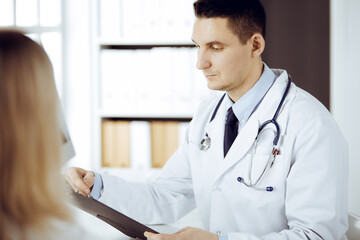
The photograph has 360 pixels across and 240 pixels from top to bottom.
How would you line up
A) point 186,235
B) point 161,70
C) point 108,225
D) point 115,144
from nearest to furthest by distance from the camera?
point 186,235 < point 108,225 < point 161,70 < point 115,144

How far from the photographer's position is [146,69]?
2.32m

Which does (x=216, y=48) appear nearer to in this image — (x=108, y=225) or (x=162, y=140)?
(x=108, y=225)

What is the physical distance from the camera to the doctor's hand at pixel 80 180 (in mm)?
1270

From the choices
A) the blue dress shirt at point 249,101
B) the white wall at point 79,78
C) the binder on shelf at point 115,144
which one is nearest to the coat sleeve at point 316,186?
the blue dress shirt at point 249,101

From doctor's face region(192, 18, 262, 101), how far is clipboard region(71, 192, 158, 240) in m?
0.56

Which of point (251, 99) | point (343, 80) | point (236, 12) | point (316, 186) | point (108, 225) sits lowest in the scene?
point (108, 225)

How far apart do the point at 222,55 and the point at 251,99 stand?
0.18m

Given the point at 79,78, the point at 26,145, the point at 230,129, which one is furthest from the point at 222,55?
the point at 79,78

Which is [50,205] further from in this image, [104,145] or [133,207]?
[104,145]

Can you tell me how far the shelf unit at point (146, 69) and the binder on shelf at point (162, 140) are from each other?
36mm

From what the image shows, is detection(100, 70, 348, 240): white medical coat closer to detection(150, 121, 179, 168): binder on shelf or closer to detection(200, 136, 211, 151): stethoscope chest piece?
detection(200, 136, 211, 151): stethoscope chest piece

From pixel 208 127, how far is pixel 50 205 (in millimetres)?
837

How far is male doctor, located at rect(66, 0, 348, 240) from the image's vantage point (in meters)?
1.10

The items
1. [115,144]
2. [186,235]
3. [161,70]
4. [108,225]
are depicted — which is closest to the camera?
[186,235]
